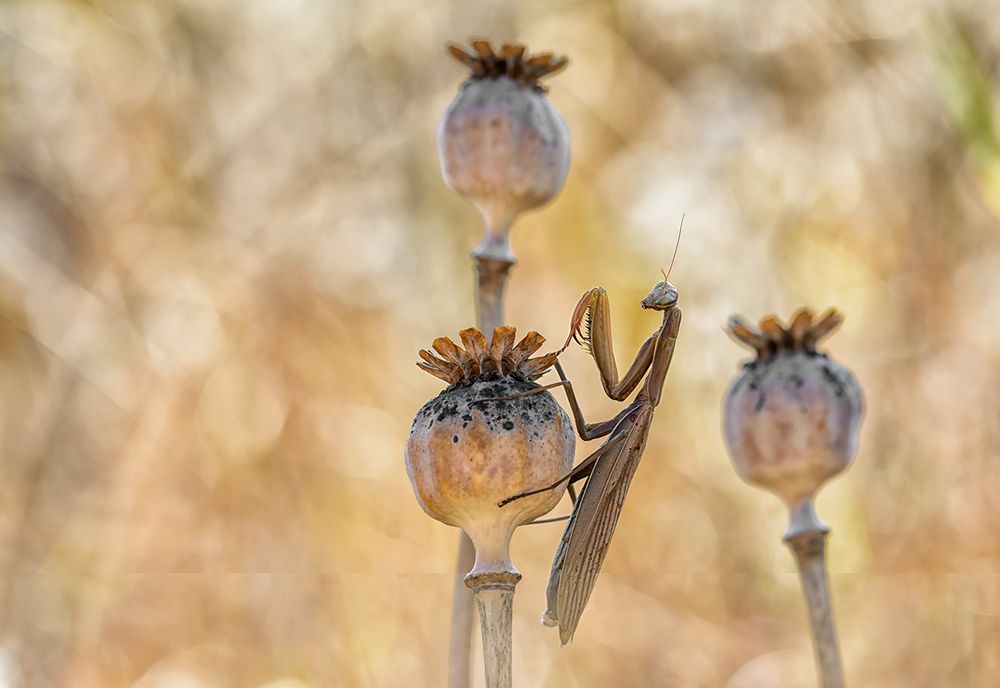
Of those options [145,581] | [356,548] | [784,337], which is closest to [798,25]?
[356,548]

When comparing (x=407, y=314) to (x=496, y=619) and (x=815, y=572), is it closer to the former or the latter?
(x=815, y=572)

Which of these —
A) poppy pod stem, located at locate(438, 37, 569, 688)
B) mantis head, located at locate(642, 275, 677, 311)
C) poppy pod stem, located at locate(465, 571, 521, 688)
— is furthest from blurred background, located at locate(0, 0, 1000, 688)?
poppy pod stem, located at locate(465, 571, 521, 688)

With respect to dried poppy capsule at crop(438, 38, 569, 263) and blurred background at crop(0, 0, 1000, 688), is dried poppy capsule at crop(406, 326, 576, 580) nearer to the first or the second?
dried poppy capsule at crop(438, 38, 569, 263)

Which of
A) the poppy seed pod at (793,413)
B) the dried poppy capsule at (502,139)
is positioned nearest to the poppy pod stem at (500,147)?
the dried poppy capsule at (502,139)

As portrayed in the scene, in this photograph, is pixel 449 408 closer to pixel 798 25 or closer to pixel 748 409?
pixel 748 409

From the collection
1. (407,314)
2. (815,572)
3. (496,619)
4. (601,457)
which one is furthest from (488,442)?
(407,314)
